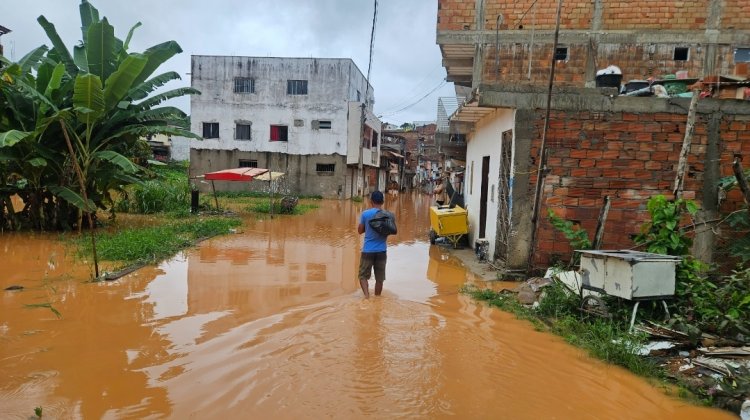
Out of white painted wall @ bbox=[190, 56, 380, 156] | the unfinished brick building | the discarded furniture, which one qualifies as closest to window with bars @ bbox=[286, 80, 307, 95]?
white painted wall @ bbox=[190, 56, 380, 156]

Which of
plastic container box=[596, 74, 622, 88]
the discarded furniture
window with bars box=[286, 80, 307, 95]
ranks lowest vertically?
the discarded furniture

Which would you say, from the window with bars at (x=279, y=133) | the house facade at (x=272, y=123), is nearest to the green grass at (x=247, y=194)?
the house facade at (x=272, y=123)

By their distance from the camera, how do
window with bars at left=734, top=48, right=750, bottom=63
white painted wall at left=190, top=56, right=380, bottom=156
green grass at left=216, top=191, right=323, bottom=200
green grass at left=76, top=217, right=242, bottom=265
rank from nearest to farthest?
1. green grass at left=76, top=217, right=242, bottom=265
2. window with bars at left=734, top=48, right=750, bottom=63
3. green grass at left=216, top=191, right=323, bottom=200
4. white painted wall at left=190, top=56, right=380, bottom=156

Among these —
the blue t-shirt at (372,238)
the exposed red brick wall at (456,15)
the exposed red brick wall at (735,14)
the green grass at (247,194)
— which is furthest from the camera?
the green grass at (247,194)

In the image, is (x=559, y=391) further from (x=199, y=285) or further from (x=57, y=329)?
(x=199, y=285)

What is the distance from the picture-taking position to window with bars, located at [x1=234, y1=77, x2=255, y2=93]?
33.4 meters

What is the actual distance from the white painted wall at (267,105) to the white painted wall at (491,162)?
64.4 feet

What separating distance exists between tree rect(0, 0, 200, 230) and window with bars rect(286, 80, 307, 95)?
65.2ft

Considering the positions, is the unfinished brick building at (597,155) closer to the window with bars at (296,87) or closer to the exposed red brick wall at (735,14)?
the exposed red brick wall at (735,14)

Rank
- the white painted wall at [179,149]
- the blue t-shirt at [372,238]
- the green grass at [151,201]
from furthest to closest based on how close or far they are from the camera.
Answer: the white painted wall at [179,149] < the green grass at [151,201] < the blue t-shirt at [372,238]

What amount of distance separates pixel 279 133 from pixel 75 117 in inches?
857

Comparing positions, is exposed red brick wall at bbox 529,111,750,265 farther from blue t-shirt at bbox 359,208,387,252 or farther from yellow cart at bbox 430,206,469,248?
yellow cart at bbox 430,206,469,248

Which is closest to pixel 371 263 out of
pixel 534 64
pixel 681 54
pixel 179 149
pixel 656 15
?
pixel 534 64

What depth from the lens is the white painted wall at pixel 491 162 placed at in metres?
10.0
